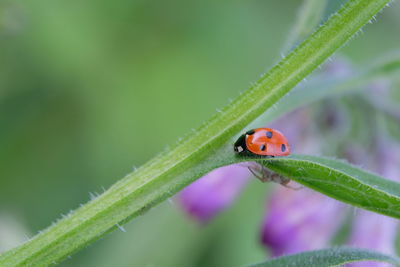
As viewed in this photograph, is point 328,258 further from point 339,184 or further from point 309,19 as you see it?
point 309,19

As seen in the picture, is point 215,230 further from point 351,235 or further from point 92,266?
point 351,235

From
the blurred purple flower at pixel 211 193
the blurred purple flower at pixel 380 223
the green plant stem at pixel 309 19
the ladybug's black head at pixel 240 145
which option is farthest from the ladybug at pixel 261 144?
the blurred purple flower at pixel 211 193

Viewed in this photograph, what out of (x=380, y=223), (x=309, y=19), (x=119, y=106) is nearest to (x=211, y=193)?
(x=380, y=223)

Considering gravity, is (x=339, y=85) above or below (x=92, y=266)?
above

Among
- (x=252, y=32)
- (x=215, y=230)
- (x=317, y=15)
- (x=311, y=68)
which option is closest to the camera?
(x=311, y=68)

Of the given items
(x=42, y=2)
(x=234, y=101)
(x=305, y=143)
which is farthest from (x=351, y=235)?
(x=42, y=2)

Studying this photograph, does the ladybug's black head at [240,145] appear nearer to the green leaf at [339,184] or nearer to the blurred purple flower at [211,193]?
the green leaf at [339,184]
